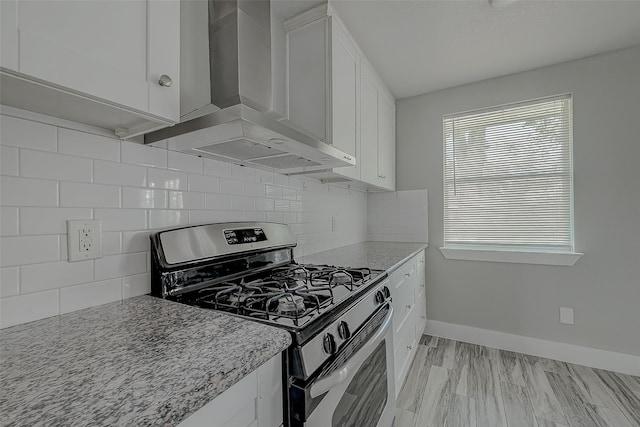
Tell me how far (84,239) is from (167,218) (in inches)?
10.9

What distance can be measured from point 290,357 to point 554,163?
2.76 m

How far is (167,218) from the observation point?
43.6 inches

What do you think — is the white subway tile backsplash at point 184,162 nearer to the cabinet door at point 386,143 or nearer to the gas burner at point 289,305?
the gas burner at point 289,305

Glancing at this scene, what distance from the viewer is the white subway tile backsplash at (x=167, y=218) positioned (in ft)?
3.48

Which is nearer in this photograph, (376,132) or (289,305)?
(289,305)

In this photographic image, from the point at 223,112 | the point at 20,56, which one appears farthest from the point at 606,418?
the point at 20,56

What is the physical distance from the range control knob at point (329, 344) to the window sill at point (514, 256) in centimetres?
225

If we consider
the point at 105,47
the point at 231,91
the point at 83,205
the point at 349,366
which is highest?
the point at 231,91

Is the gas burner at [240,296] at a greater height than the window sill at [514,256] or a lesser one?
greater

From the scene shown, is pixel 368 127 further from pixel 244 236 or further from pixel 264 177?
pixel 244 236

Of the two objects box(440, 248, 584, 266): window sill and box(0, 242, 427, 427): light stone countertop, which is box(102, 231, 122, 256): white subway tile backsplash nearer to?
box(0, 242, 427, 427): light stone countertop

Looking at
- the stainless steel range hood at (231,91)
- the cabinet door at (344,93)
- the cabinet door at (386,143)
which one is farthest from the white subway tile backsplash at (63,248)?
the cabinet door at (386,143)

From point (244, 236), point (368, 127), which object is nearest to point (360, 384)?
point (244, 236)

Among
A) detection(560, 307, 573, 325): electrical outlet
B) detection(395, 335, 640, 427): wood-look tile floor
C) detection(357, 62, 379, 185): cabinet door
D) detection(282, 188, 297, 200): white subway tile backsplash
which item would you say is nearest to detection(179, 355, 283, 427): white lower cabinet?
detection(282, 188, 297, 200): white subway tile backsplash
